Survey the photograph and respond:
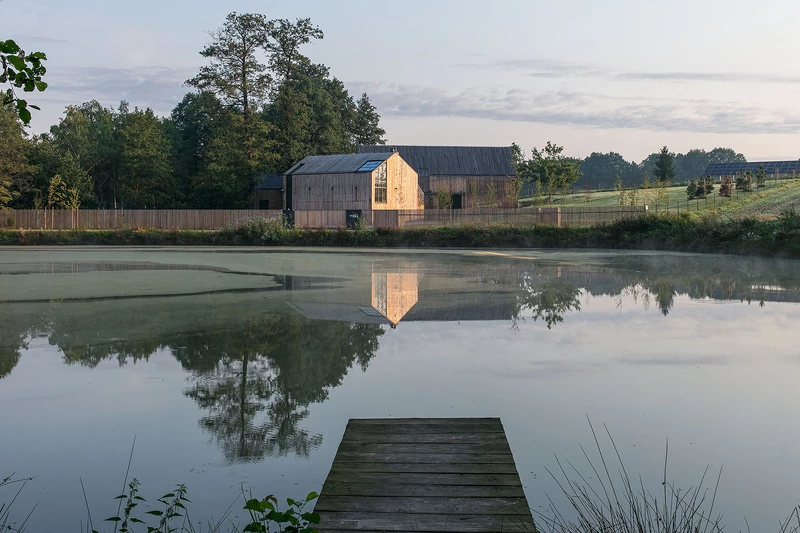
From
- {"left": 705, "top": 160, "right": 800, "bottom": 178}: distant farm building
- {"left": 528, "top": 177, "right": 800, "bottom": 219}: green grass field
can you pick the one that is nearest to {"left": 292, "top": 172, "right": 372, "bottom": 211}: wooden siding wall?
{"left": 528, "top": 177, "right": 800, "bottom": 219}: green grass field

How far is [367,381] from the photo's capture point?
827 centimetres

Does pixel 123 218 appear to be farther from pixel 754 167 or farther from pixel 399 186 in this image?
pixel 754 167

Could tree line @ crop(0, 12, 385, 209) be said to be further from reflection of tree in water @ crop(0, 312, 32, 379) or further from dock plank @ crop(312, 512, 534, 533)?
dock plank @ crop(312, 512, 534, 533)

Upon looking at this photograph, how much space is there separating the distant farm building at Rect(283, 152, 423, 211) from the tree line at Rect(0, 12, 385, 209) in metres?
3.79

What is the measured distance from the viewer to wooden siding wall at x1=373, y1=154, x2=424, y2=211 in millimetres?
49812

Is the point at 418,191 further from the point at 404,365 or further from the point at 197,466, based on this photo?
the point at 197,466

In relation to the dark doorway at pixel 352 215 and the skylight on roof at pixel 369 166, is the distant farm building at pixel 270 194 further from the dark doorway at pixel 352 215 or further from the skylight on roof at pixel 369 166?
the dark doorway at pixel 352 215

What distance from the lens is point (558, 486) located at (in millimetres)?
5086

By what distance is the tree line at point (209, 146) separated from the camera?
2078 inches

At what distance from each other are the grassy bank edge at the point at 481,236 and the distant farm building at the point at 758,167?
37.2m

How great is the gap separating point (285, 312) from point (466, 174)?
49019mm

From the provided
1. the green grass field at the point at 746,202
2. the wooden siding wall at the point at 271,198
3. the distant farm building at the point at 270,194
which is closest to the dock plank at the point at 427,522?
the green grass field at the point at 746,202

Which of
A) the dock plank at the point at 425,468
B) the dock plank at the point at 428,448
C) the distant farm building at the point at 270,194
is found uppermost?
the distant farm building at the point at 270,194

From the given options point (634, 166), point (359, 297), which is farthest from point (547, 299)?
point (634, 166)
